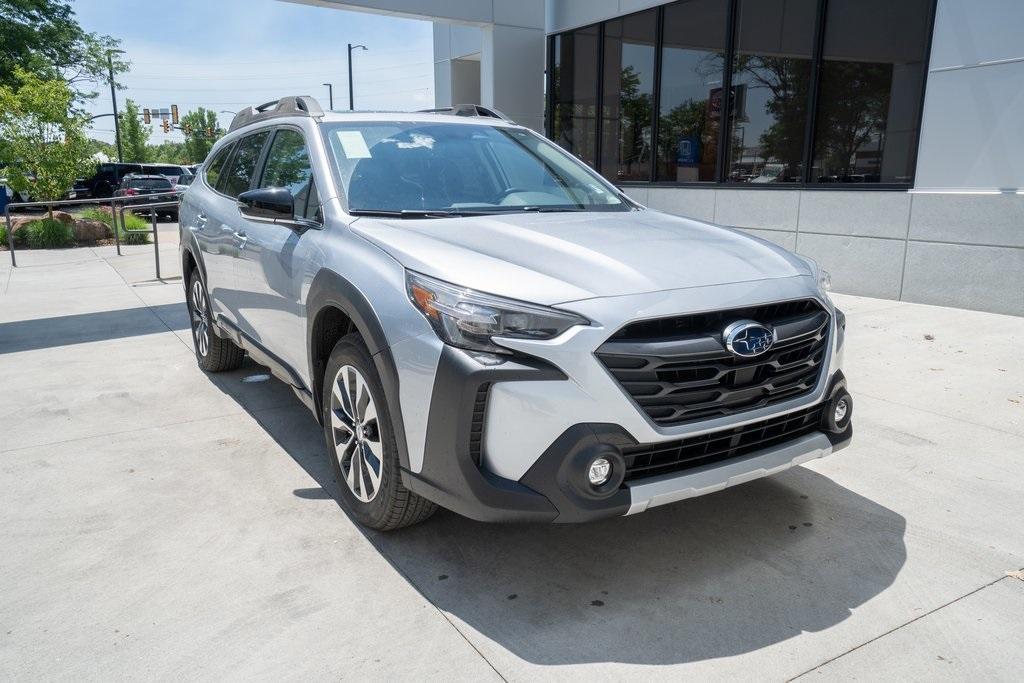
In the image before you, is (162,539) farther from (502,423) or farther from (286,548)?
(502,423)

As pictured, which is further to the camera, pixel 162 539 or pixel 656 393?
pixel 162 539

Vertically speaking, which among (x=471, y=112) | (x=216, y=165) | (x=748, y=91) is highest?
(x=748, y=91)

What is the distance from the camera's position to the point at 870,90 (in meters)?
8.73

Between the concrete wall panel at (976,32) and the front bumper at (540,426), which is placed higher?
the concrete wall panel at (976,32)

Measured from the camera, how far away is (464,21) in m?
13.2

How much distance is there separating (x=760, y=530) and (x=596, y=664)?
1199 mm

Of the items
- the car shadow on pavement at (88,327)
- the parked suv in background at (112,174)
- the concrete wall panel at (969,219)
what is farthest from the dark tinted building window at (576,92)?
the parked suv in background at (112,174)

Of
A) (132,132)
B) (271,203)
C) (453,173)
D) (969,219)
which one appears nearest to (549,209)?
(453,173)

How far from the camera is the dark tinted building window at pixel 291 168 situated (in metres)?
3.87

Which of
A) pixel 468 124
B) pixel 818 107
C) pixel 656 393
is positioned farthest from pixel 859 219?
pixel 656 393

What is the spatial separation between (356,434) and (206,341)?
311cm

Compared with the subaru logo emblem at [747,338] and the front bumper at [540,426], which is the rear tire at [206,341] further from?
the subaru logo emblem at [747,338]

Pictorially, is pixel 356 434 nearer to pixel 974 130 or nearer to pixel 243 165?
pixel 243 165

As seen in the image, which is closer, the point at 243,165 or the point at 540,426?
the point at 540,426
